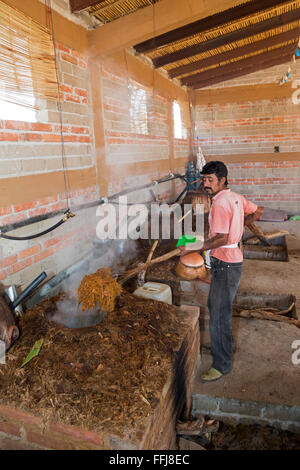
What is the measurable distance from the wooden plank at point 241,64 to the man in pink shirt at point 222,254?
807 cm

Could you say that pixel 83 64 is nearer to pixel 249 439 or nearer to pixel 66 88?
pixel 66 88

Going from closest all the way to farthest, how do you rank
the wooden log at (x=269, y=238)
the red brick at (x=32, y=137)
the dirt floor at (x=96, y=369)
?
the dirt floor at (x=96, y=369), the red brick at (x=32, y=137), the wooden log at (x=269, y=238)

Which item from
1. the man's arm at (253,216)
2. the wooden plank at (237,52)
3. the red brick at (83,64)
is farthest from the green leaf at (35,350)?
the wooden plank at (237,52)

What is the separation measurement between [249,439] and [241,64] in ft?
33.5

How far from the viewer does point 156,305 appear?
3.81 metres

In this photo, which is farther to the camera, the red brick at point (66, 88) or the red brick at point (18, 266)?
the red brick at point (66, 88)

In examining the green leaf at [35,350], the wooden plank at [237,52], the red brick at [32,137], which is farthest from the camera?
the wooden plank at [237,52]

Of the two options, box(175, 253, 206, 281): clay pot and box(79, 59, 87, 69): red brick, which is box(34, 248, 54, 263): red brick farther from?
box(79, 59, 87, 69): red brick

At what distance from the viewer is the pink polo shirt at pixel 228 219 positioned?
3.41 meters

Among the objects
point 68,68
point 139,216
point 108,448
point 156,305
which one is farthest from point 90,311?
point 139,216

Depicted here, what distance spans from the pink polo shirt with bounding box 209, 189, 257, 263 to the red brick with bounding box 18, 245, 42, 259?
2254mm

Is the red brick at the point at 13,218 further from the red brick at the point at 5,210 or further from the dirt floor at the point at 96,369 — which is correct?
the dirt floor at the point at 96,369

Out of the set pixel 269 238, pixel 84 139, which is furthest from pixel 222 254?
pixel 269 238

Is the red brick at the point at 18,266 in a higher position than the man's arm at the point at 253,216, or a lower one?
lower
